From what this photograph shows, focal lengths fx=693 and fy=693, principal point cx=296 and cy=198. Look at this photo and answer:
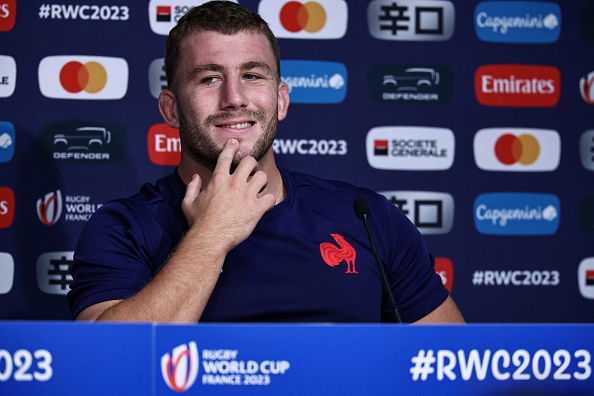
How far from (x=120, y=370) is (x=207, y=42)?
3.14ft

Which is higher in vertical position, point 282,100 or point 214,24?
point 214,24

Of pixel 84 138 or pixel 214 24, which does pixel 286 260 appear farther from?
pixel 84 138

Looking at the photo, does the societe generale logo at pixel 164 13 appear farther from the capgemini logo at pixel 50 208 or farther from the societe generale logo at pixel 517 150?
the societe generale logo at pixel 517 150

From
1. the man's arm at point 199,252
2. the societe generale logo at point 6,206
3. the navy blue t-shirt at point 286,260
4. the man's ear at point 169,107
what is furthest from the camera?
the societe generale logo at point 6,206

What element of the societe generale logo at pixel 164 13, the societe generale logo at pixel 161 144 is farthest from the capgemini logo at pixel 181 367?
the societe generale logo at pixel 164 13

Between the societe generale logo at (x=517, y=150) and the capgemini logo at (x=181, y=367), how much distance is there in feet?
5.47

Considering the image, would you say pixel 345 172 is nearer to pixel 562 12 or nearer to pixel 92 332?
pixel 562 12

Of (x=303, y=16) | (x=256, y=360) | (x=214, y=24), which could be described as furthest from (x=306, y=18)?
(x=256, y=360)

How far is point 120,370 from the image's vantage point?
27.7 inches

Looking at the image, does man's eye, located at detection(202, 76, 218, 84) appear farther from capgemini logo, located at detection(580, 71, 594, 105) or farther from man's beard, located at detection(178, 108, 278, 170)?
capgemini logo, located at detection(580, 71, 594, 105)

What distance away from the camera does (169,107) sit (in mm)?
1621

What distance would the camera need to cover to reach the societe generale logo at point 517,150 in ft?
7.23

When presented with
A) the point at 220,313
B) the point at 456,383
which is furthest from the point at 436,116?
the point at 456,383

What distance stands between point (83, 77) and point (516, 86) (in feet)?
4.43
